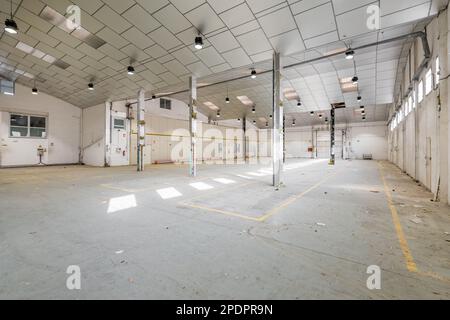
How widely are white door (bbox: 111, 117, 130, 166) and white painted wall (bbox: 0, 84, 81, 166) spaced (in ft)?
12.6

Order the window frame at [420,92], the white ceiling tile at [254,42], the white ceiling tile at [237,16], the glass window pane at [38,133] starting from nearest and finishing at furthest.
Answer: the white ceiling tile at [237,16]
the white ceiling tile at [254,42]
the window frame at [420,92]
the glass window pane at [38,133]

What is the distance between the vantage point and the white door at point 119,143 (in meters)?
15.7

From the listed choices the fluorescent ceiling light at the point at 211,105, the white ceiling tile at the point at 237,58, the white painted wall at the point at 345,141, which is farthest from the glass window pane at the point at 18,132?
the white painted wall at the point at 345,141

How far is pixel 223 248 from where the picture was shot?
272 cm

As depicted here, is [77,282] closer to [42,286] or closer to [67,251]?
[42,286]

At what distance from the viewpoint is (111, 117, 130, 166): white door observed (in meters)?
15.7

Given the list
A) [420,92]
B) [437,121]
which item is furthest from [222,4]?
[420,92]

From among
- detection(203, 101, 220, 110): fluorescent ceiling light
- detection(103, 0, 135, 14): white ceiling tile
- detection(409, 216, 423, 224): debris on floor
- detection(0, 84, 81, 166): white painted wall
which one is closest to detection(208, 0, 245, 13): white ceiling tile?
detection(103, 0, 135, 14): white ceiling tile

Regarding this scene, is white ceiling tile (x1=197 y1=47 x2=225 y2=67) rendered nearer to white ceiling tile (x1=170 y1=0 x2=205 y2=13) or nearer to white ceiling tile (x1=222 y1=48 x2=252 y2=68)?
white ceiling tile (x1=222 y1=48 x2=252 y2=68)

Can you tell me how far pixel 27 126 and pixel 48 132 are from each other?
→ 117 cm

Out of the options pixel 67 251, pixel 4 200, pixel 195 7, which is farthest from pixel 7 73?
pixel 67 251

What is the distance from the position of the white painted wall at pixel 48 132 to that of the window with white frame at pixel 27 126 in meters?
0.23

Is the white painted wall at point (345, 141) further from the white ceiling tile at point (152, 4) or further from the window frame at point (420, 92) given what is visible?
the white ceiling tile at point (152, 4)

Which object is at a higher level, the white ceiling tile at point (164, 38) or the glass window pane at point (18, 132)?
the white ceiling tile at point (164, 38)
